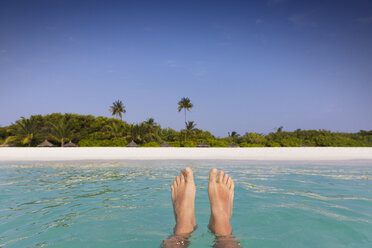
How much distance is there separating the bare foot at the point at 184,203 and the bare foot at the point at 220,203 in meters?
0.18

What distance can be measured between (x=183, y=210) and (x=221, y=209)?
1.14 feet

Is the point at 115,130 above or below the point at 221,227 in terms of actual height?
above

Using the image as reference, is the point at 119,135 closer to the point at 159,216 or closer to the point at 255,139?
the point at 255,139

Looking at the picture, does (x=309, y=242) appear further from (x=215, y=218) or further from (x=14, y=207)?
(x=14, y=207)

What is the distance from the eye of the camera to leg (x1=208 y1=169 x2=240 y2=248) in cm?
168

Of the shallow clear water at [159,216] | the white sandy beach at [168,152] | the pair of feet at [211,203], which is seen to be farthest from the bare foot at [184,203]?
the white sandy beach at [168,152]

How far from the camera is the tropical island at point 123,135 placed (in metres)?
24.5

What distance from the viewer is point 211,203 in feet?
7.09

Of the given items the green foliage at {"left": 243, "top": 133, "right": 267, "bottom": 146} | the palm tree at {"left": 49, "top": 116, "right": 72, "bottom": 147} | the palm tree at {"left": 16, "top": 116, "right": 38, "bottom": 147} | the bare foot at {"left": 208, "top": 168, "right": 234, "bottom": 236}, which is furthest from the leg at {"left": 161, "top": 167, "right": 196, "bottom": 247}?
Answer: the palm tree at {"left": 16, "top": 116, "right": 38, "bottom": 147}

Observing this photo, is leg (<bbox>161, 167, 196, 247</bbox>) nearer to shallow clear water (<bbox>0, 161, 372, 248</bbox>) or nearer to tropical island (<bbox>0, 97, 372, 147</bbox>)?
shallow clear water (<bbox>0, 161, 372, 248</bbox>)

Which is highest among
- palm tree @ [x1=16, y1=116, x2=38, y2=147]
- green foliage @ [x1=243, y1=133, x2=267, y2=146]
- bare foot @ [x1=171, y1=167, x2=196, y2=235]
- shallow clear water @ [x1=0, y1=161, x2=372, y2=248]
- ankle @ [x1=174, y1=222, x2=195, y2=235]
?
palm tree @ [x1=16, y1=116, x2=38, y2=147]

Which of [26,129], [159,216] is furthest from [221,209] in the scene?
[26,129]

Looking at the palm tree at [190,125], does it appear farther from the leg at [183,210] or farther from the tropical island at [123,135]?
the leg at [183,210]

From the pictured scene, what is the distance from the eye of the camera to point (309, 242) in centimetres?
173
